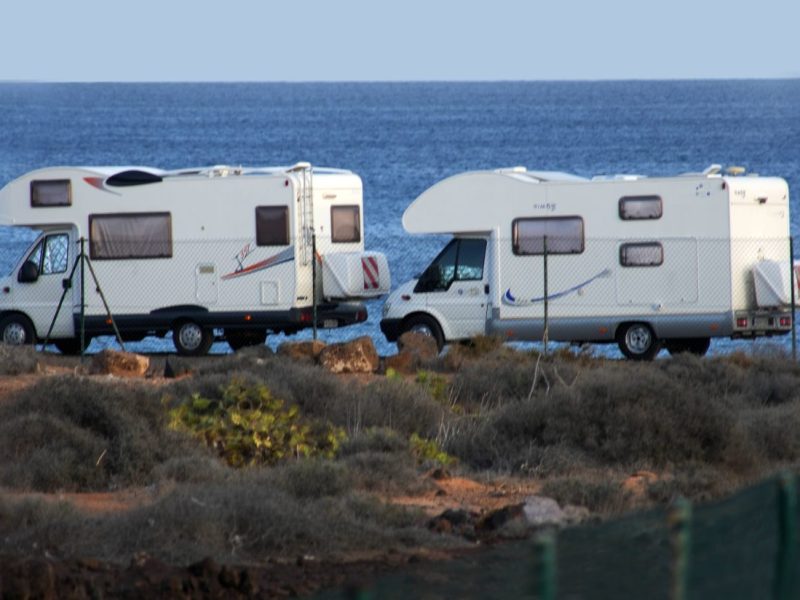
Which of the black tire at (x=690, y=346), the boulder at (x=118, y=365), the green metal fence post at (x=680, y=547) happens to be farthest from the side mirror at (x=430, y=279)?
the green metal fence post at (x=680, y=547)

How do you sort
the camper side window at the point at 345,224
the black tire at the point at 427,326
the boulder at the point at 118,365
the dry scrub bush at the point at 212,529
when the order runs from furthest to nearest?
the camper side window at the point at 345,224 < the black tire at the point at 427,326 < the boulder at the point at 118,365 < the dry scrub bush at the point at 212,529

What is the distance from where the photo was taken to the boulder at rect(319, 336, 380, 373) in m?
19.0

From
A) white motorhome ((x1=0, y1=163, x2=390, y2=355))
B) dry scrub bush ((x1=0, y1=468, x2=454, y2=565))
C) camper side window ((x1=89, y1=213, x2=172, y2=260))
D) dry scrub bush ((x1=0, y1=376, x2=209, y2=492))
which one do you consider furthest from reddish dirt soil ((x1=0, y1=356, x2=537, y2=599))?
camper side window ((x1=89, y1=213, x2=172, y2=260))

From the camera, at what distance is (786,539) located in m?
6.03

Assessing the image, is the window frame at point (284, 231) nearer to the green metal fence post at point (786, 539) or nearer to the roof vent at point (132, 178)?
the roof vent at point (132, 178)

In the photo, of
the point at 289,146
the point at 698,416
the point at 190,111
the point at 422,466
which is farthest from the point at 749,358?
the point at 190,111

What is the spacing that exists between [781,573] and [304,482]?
5.71 m

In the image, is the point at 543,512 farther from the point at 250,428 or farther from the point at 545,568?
the point at 545,568

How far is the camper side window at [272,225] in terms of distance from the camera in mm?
22781

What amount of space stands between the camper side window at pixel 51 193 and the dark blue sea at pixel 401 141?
7157mm

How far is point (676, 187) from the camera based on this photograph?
2166 cm

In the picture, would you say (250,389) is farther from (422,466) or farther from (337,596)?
(337,596)

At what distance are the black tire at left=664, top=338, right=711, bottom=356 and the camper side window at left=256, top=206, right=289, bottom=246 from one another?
5604 millimetres

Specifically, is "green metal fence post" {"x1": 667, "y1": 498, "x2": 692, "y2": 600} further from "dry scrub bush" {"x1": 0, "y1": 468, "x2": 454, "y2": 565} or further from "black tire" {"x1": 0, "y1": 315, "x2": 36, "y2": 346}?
"black tire" {"x1": 0, "y1": 315, "x2": 36, "y2": 346}
